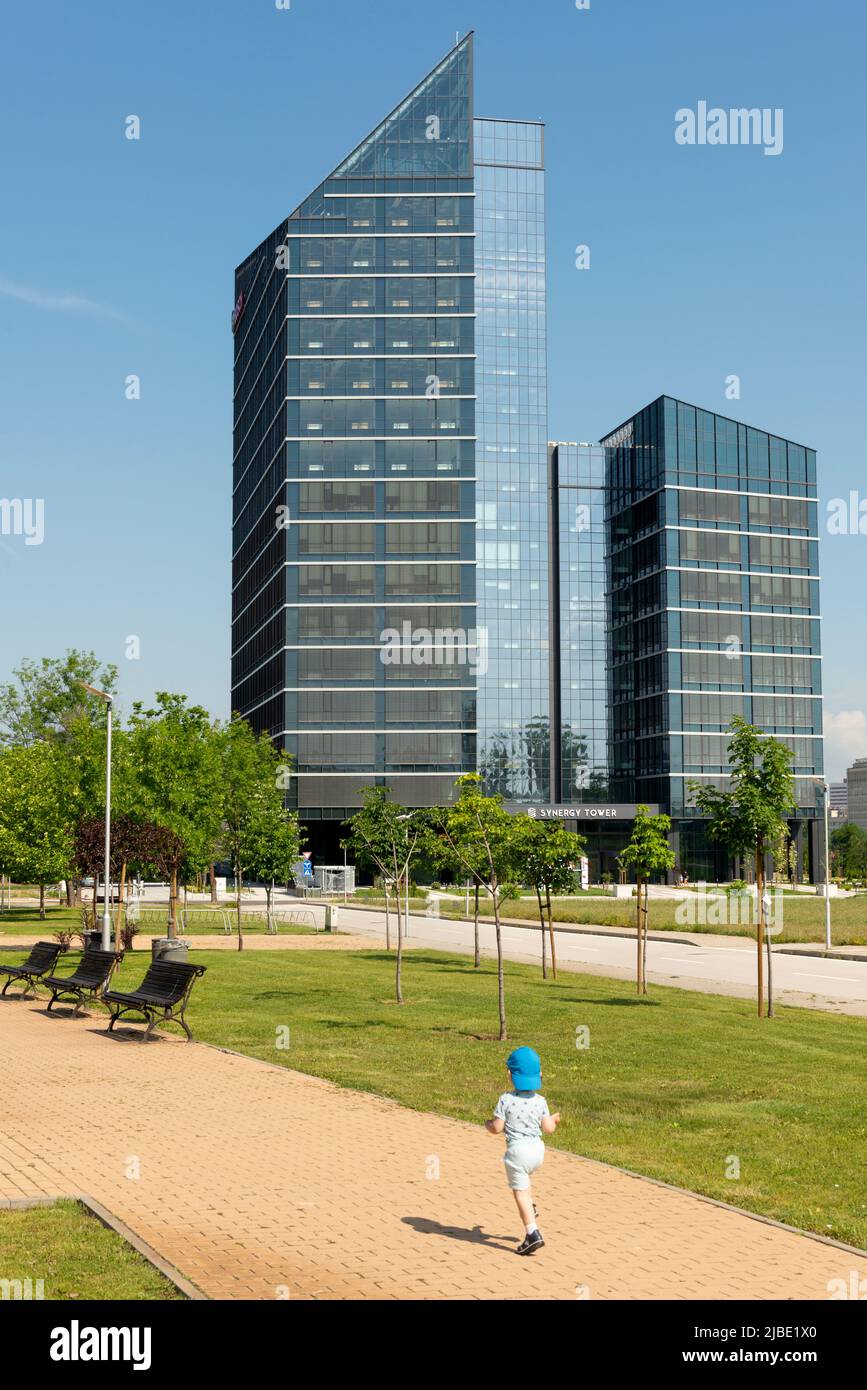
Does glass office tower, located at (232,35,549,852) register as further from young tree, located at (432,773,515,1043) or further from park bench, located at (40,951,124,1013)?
park bench, located at (40,951,124,1013)

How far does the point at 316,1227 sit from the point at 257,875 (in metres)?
32.4

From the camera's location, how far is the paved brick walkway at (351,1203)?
786 cm

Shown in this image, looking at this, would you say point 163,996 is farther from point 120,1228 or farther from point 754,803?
point 120,1228

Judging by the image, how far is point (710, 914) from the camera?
56.4 metres

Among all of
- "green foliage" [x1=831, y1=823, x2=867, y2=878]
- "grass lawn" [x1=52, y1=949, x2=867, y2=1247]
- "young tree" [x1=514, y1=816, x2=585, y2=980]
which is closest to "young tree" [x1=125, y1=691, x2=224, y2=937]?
"grass lawn" [x1=52, y1=949, x2=867, y2=1247]

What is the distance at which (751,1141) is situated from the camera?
1212cm

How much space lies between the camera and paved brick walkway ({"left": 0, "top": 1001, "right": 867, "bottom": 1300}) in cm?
786

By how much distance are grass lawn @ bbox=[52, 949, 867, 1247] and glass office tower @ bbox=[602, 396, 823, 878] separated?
74056 millimetres

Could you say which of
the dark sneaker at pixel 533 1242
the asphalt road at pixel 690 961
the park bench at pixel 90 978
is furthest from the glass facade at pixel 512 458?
the dark sneaker at pixel 533 1242

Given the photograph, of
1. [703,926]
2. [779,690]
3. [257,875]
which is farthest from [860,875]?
[257,875]

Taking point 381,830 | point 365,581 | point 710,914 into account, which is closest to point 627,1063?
point 381,830

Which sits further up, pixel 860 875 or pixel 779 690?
pixel 779 690

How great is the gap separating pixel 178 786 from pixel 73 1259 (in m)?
28.4
